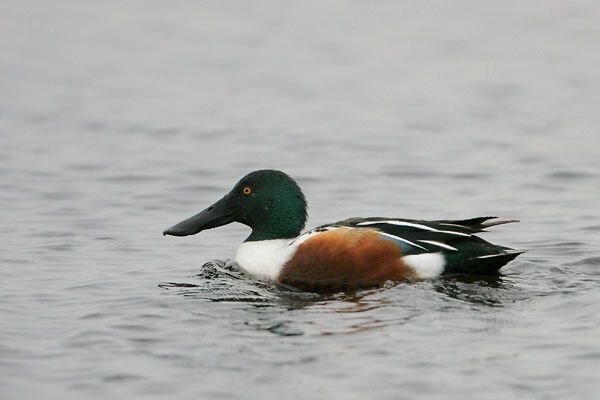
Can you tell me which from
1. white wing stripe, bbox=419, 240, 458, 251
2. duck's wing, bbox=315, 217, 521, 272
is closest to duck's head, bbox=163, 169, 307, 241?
duck's wing, bbox=315, 217, 521, 272

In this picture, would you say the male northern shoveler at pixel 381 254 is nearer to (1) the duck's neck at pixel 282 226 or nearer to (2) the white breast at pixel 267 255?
(2) the white breast at pixel 267 255

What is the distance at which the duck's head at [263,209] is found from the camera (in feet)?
34.7

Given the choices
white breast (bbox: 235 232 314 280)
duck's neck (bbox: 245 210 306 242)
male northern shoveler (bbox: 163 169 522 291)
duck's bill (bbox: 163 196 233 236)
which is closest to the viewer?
male northern shoveler (bbox: 163 169 522 291)

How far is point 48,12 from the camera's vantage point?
20766 mm

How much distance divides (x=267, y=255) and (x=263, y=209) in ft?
1.67

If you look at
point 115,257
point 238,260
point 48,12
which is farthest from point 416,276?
point 48,12

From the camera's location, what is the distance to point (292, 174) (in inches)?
549

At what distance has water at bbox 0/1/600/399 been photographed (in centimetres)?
777

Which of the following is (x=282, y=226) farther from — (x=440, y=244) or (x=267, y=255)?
(x=440, y=244)

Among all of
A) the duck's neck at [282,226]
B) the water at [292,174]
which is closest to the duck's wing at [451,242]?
the water at [292,174]

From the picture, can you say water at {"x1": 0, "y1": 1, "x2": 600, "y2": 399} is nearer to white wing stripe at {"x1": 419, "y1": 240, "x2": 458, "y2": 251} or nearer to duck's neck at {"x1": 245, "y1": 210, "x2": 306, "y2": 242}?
white wing stripe at {"x1": 419, "y1": 240, "x2": 458, "y2": 251}

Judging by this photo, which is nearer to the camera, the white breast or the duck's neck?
the white breast

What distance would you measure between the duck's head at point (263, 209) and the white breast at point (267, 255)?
0.13m

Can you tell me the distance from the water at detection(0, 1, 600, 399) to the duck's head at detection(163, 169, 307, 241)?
37cm
